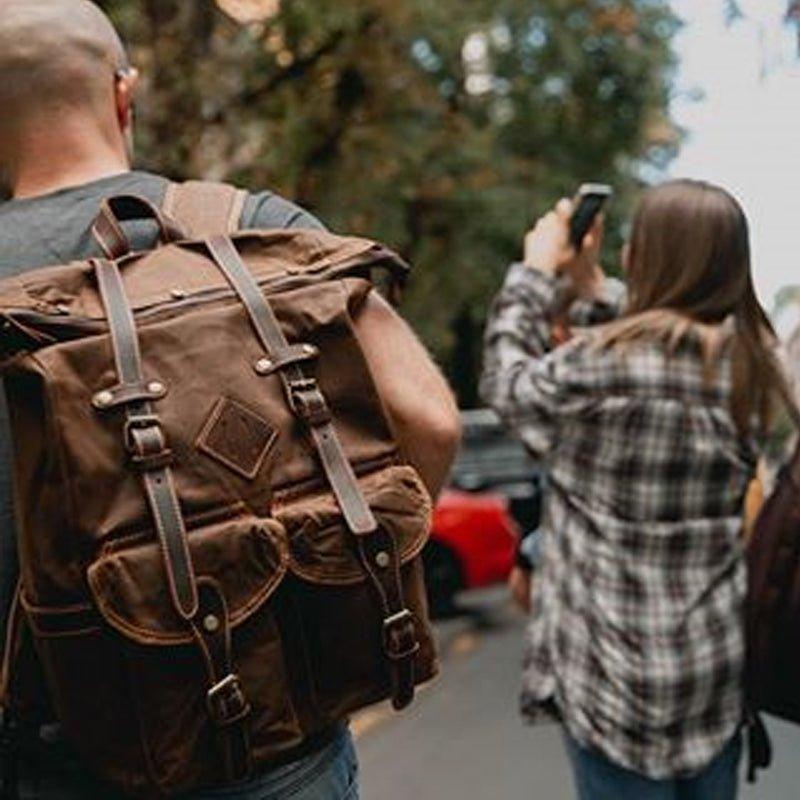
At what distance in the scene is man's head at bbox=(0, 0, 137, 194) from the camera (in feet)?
5.90

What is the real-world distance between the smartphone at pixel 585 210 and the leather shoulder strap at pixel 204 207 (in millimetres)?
1212

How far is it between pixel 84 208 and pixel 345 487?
53 cm

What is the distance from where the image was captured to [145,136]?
937 cm

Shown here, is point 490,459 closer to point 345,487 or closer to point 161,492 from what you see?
point 345,487

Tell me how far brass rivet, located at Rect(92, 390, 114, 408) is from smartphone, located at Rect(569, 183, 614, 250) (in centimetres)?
163

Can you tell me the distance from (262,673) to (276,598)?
87mm

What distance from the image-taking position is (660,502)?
2.52m

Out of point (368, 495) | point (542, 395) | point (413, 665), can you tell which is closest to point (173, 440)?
point (368, 495)

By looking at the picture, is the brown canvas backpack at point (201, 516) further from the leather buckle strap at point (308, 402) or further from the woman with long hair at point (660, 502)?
the woman with long hair at point (660, 502)

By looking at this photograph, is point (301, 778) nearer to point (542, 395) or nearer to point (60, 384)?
point (60, 384)

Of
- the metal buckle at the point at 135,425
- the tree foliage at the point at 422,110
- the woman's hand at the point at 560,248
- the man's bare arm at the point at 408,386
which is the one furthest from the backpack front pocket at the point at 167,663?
the tree foliage at the point at 422,110

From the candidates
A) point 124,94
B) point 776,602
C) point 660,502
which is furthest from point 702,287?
point 124,94

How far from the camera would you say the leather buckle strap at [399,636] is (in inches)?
63.1

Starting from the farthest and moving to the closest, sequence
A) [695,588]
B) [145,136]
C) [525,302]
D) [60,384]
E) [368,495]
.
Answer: [145,136], [525,302], [695,588], [368,495], [60,384]
